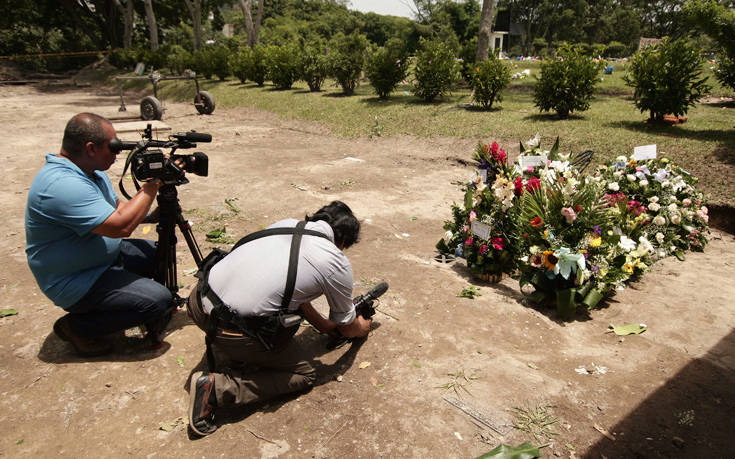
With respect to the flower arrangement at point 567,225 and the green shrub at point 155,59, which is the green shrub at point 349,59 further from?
the green shrub at point 155,59

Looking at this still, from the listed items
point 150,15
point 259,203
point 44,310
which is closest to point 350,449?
point 44,310

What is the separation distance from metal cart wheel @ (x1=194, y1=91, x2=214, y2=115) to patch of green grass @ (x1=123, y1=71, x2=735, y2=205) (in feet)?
5.68

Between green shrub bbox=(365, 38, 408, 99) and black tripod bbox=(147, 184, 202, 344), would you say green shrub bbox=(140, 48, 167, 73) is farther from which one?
black tripod bbox=(147, 184, 202, 344)

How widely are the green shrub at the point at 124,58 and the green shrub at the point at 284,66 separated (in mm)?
14722

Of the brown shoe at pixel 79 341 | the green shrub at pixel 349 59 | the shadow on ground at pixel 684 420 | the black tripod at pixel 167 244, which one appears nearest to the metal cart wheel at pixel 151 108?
the green shrub at pixel 349 59

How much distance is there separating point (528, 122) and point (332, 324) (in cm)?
856

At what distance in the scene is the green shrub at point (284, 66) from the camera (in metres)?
17.3

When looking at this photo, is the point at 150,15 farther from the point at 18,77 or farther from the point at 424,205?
the point at 424,205

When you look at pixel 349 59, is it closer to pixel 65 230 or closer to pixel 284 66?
pixel 284 66

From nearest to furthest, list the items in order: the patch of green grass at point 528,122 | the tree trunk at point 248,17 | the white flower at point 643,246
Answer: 1. the white flower at point 643,246
2. the patch of green grass at point 528,122
3. the tree trunk at point 248,17

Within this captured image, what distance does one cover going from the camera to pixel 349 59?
1527 cm

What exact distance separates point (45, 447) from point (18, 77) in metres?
34.0

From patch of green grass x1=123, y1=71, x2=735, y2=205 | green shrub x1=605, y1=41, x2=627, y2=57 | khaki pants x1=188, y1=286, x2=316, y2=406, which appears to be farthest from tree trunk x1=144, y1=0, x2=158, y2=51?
green shrub x1=605, y1=41, x2=627, y2=57

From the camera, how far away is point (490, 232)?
402 cm
